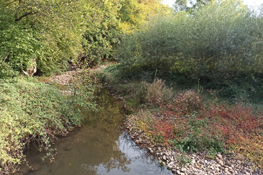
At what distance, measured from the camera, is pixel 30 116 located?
15.0 ft

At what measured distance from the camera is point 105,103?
30.7 feet

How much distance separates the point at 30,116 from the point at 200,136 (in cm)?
479

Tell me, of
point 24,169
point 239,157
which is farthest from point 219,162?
point 24,169

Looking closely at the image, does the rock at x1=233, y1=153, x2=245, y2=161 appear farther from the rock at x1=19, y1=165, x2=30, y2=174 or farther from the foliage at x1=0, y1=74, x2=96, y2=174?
the rock at x1=19, y1=165, x2=30, y2=174

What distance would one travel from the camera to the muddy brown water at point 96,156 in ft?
14.1

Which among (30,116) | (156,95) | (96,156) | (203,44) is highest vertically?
(203,44)

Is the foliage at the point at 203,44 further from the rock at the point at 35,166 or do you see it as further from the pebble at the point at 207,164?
the rock at the point at 35,166

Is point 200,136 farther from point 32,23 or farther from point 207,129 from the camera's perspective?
point 32,23

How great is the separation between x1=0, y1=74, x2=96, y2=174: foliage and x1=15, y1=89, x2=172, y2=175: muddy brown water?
0.92 ft

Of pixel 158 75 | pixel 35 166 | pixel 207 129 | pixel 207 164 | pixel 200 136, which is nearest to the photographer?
pixel 35 166

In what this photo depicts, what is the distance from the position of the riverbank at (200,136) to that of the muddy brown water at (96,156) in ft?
1.26

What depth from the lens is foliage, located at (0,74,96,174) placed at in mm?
3844

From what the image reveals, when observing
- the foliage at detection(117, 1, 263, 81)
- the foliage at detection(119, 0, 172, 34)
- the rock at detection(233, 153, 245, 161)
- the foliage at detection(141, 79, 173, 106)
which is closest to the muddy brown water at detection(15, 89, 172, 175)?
the rock at detection(233, 153, 245, 161)

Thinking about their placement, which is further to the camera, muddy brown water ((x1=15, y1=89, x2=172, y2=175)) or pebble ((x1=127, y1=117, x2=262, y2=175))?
muddy brown water ((x1=15, y1=89, x2=172, y2=175))
